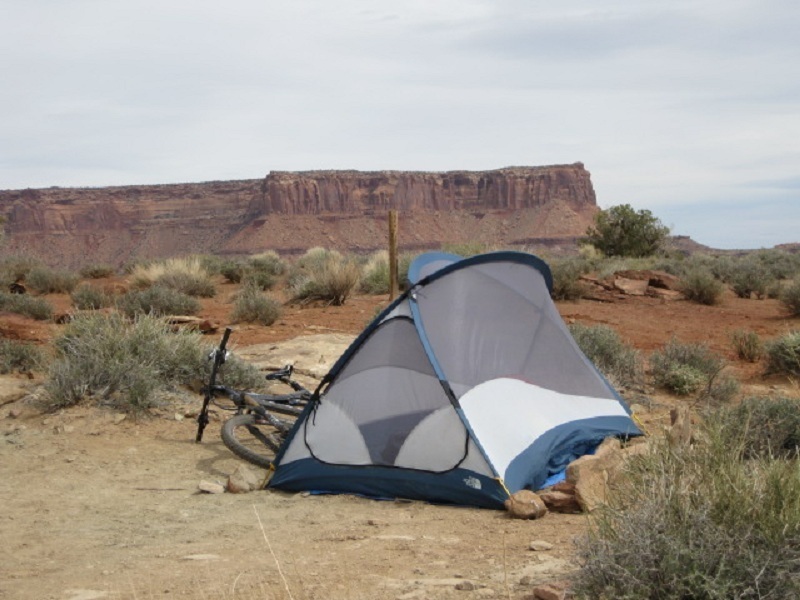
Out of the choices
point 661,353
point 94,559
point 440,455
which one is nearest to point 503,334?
point 440,455

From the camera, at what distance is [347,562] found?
15.4ft

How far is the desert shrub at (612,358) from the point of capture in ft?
35.8

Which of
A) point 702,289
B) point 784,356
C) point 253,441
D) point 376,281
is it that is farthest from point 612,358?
point 376,281

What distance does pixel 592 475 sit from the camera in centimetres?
583

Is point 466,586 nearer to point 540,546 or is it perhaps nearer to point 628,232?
point 540,546

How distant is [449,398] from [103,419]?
377 cm

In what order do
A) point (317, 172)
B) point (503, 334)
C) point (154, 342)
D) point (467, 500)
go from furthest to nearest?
point (317, 172), point (154, 342), point (503, 334), point (467, 500)

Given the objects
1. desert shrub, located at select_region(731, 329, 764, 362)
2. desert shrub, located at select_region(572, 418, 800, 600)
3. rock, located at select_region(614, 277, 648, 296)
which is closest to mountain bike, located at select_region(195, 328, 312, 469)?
desert shrub, located at select_region(572, 418, 800, 600)

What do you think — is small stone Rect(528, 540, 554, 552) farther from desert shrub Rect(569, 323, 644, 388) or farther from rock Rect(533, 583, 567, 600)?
desert shrub Rect(569, 323, 644, 388)

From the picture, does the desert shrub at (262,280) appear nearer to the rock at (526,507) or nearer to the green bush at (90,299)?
the green bush at (90,299)

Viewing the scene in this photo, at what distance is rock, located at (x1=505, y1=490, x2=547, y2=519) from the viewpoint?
5.61 metres

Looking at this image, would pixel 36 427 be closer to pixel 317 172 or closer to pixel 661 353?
pixel 661 353

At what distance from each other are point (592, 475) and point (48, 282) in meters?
24.2

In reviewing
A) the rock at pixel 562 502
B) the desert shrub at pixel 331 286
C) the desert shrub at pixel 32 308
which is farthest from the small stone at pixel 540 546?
the desert shrub at pixel 32 308
